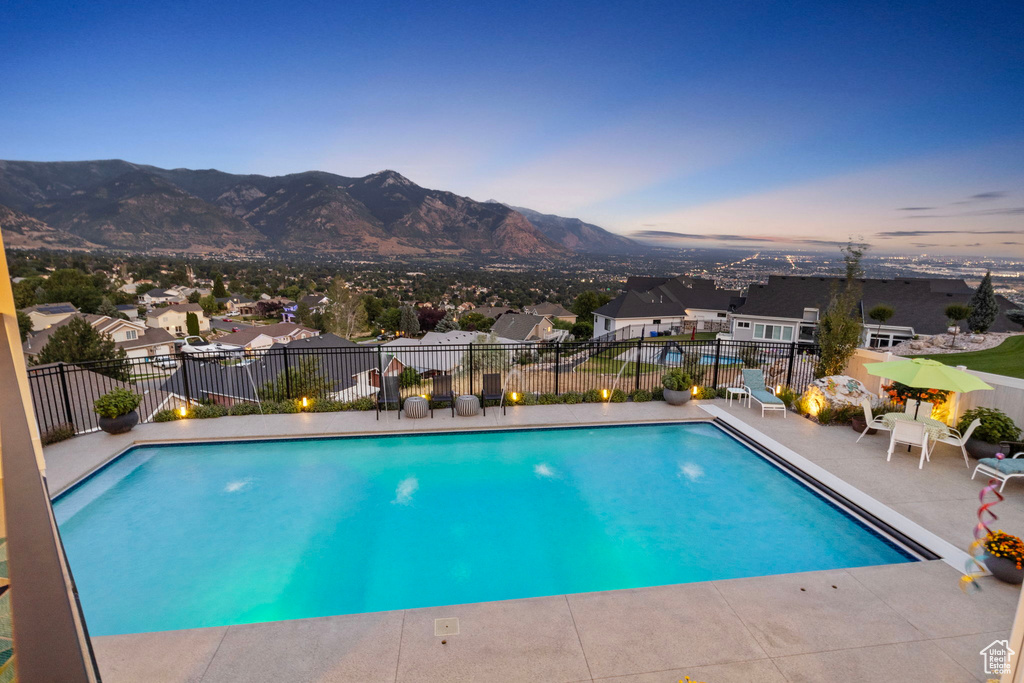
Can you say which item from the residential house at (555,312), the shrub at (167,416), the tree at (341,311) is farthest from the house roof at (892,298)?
the tree at (341,311)

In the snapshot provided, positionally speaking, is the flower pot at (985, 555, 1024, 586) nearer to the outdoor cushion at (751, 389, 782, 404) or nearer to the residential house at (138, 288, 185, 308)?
the outdoor cushion at (751, 389, 782, 404)

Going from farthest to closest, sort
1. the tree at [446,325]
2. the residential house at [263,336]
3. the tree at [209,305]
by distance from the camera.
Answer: the tree at [209,305]
the tree at [446,325]
the residential house at [263,336]

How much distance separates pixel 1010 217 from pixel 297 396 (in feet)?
77.4

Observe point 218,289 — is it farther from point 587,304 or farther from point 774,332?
point 774,332

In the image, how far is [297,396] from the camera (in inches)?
416

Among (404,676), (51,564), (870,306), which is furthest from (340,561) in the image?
(870,306)

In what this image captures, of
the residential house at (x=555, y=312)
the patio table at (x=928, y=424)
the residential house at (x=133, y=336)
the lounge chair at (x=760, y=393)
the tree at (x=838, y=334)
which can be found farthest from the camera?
the residential house at (x=555, y=312)

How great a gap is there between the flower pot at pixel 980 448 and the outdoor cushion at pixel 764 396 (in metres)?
2.95

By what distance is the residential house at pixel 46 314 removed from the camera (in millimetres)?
49875

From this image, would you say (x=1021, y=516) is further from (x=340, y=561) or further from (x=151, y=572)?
(x=151, y=572)

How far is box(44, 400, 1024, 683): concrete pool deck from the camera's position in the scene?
Result: 3.49 meters

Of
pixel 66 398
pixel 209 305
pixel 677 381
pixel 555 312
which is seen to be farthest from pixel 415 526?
pixel 209 305

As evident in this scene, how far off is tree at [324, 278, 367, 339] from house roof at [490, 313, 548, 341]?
22.5m

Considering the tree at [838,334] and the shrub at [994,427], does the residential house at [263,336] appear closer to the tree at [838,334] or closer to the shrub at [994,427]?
the tree at [838,334]
